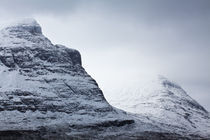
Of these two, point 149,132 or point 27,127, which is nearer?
point 27,127

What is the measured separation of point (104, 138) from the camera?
17425 cm

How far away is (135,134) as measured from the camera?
7564 inches

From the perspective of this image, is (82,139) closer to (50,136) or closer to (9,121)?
(50,136)

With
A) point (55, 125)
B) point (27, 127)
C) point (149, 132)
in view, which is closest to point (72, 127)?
point (55, 125)

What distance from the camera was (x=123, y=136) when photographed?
184375 millimetres

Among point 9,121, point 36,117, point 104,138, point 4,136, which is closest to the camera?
point 4,136

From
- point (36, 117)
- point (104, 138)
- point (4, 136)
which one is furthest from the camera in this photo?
point (36, 117)

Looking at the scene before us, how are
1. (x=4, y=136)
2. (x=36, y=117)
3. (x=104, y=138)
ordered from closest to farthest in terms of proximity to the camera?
(x=4, y=136)
(x=104, y=138)
(x=36, y=117)

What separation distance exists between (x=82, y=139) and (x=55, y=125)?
26989mm

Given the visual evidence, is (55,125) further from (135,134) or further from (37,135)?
(135,134)

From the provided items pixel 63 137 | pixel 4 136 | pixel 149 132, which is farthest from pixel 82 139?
pixel 149 132

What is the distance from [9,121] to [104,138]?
4561 centimetres

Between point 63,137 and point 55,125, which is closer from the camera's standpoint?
point 63,137

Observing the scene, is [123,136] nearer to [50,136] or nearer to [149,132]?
[149,132]
